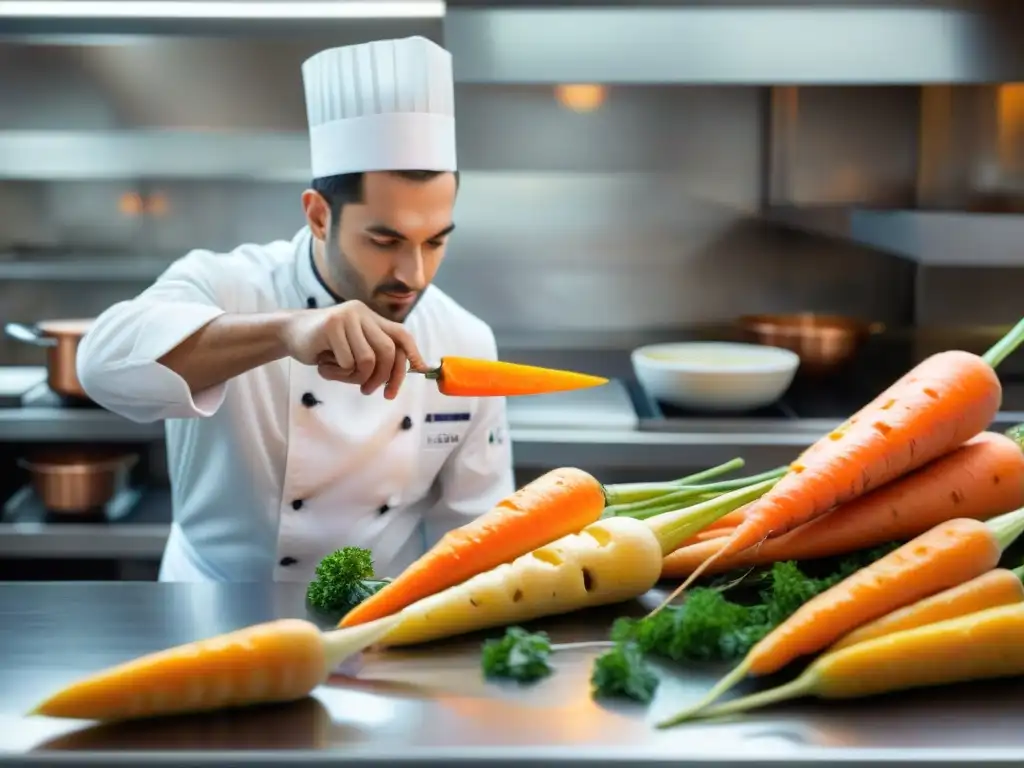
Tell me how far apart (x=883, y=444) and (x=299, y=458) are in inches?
39.0

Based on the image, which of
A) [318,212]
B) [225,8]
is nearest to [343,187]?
[318,212]

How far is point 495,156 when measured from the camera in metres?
2.87

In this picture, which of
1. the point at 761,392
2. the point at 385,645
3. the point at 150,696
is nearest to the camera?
the point at 150,696

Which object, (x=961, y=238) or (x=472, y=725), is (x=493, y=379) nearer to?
(x=472, y=725)

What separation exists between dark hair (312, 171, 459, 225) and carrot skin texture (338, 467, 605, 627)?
2.39 ft

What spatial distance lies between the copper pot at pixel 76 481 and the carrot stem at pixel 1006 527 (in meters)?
1.91

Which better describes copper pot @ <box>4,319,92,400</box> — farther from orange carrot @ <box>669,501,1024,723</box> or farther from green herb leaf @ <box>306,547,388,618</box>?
orange carrot @ <box>669,501,1024,723</box>

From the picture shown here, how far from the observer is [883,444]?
974 millimetres

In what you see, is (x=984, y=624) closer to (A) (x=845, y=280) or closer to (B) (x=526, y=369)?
(B) (x=526, y=369)

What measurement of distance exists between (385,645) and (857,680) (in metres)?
0.34

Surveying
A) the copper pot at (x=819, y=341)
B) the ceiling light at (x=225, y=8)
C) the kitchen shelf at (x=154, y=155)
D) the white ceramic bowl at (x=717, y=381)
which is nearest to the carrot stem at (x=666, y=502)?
the white ceramic bowl at (x=717, y=381)

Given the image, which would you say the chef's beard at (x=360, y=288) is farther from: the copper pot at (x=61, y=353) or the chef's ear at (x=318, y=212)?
the copper pot at (x=61, y=353)

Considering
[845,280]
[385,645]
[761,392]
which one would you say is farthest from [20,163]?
[385,645]

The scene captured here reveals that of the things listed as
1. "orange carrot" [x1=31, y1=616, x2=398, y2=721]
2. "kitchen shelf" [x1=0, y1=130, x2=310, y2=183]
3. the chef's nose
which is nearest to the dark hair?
the chef's nose
